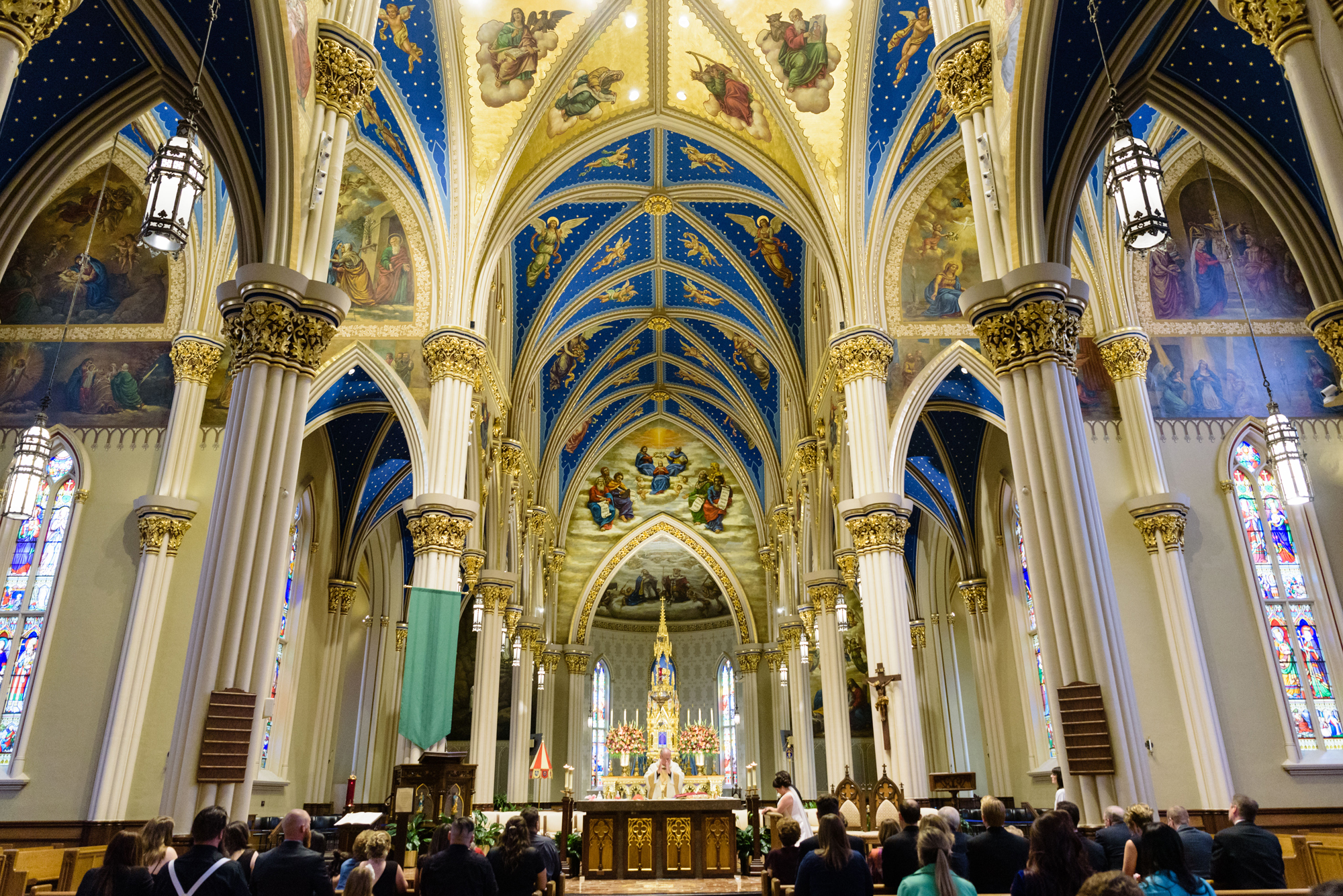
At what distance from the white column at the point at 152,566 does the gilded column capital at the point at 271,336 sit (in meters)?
5.79

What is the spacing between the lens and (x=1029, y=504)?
792 centimetres

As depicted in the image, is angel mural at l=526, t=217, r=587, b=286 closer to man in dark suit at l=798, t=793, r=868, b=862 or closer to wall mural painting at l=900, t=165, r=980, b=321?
wall mural painting at l=900, t=165, r=980, b=321

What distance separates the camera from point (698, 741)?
1764cm

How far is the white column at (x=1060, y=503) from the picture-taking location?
6.99m

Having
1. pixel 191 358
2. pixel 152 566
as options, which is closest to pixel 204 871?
pixel 152 566

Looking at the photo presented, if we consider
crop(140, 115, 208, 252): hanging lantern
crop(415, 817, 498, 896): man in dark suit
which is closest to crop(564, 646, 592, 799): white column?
crop(140, 115, 208, 252): hanging lantern

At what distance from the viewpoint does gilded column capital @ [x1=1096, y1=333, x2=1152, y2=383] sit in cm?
1354

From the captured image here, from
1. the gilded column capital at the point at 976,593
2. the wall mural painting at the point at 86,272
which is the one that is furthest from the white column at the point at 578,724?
the wall mural painting at the point at 86,272

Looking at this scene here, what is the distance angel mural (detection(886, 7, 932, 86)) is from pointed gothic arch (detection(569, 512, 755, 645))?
62.7 feet

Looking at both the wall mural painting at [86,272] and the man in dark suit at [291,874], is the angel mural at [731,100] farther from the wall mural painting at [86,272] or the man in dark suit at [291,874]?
the man in dark suit at [291,874]

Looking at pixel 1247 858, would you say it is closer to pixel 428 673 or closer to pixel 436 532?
pixel 428 673

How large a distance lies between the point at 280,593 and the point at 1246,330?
1409 cm

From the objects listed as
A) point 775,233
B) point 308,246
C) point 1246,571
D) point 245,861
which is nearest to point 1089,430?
point 1246,571

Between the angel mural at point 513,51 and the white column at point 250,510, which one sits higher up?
the angel mural at point 513,51
